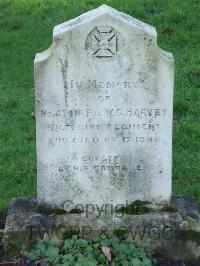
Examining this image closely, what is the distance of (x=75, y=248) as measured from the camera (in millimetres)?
4855

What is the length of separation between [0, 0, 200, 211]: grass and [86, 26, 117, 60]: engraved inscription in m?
1.71

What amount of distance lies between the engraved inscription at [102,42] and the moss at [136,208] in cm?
113

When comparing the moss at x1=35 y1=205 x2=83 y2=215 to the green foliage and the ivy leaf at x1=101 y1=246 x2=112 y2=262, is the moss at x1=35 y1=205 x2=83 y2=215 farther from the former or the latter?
the ivy leaf at x1=101 y1=246 x2=112 y2=262

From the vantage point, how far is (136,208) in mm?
5121

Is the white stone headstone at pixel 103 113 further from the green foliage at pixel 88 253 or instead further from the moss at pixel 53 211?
the green foliage at pixel 88 253

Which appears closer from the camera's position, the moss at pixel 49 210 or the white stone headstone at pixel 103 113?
the white stone headstone at pixel 103 113

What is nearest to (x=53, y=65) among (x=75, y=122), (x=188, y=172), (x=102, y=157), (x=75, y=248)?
(x=75, y=122)

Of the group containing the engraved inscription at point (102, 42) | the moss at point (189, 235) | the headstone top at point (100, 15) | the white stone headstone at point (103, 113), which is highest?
the headstone top at point (100, 15)

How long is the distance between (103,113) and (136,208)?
30.3 inches

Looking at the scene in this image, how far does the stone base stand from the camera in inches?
195

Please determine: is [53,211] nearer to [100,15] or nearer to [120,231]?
[120,231]

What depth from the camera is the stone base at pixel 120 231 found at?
16.2 ft

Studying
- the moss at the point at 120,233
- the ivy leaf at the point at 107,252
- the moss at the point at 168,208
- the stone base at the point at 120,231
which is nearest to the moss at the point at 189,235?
the stone base at the point at 120,231

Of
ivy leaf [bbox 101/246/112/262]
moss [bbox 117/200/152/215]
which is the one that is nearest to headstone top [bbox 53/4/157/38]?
moss [bbox 117/200/152/215]
